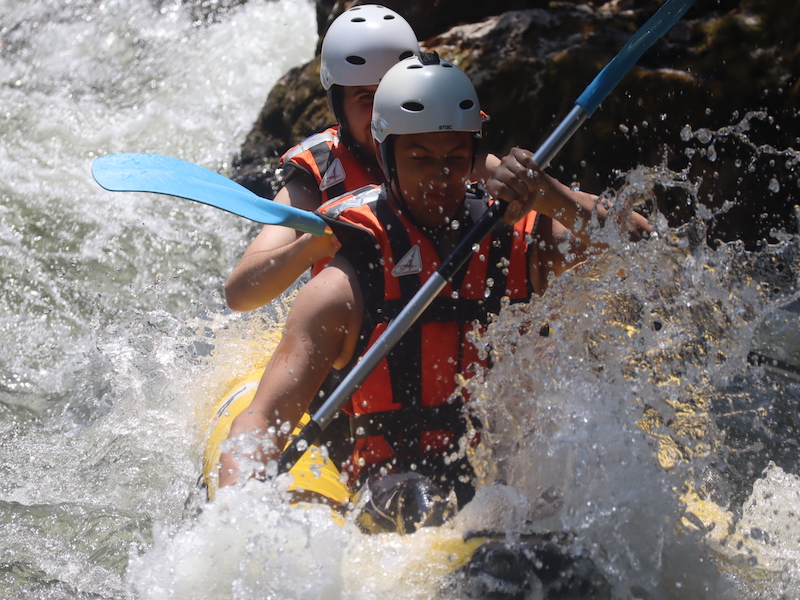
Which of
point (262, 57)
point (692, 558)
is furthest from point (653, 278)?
point (262, 57)

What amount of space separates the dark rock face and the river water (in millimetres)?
106

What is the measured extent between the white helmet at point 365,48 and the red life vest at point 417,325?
3.09ft

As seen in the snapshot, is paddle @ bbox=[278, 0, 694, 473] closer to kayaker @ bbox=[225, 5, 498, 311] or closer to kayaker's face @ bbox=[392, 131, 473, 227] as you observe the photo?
kayaker's face @ bbox=[392, 131, 473, 227]

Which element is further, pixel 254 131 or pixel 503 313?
pixel 254 131

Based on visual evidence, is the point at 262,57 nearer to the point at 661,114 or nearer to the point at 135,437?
the point at 661,114

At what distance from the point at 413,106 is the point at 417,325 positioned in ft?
2.07

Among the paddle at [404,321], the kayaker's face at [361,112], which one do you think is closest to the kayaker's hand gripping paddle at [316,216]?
the paddle at [404,321]

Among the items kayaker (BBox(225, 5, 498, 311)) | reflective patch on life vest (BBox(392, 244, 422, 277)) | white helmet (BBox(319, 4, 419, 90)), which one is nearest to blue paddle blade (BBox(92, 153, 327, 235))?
reflective patch on life vest (BBox(392, 244, 422, 277))

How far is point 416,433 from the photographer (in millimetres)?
2273

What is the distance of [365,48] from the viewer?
307 cm

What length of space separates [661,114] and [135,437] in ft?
11.4

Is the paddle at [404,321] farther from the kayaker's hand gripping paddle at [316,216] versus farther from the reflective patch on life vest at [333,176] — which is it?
the reflective patch on life vest at [333,176]

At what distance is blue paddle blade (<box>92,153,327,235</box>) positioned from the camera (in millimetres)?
2393

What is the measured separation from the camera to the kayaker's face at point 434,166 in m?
2.28
